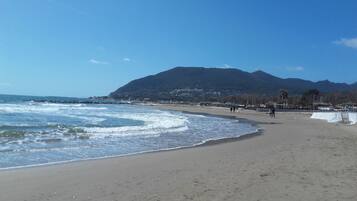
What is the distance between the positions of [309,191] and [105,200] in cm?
371

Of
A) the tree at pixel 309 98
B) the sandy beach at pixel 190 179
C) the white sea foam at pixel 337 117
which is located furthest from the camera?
the tree at pixel 309 98

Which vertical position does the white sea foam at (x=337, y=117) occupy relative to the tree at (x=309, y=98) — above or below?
below

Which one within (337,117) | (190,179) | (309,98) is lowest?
(190,179)

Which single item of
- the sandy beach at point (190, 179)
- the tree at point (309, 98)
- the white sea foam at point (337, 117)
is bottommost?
the sandy beach at point (190, 179)

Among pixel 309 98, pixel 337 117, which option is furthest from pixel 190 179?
pixel 309 98

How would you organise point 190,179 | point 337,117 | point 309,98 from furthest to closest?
point 309,98 < point 337,117 < point 190,179

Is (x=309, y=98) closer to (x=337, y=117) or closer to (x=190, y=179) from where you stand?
(x=337, y=117)

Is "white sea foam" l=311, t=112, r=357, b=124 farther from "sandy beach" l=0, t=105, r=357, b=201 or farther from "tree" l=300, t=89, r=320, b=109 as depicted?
"tree" l=300, t=89, r=320, b=109

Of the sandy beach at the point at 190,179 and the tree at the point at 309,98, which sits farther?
the tree at the point at 309,98

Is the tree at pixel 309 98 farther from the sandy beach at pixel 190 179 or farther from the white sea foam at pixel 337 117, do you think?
the sandy beach at pixel 190 179

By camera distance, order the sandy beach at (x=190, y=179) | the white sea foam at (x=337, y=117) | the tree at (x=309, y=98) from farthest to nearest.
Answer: the tree at (x=309, y=98) < the white sea foam at (x=337, y=117) < the sandy beach at (x=190, y=179)

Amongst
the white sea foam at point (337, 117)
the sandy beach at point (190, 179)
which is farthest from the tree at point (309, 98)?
the sandy beach at point (190, 179)

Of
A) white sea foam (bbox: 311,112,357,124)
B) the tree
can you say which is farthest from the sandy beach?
the tree

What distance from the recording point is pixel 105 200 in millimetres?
7555
